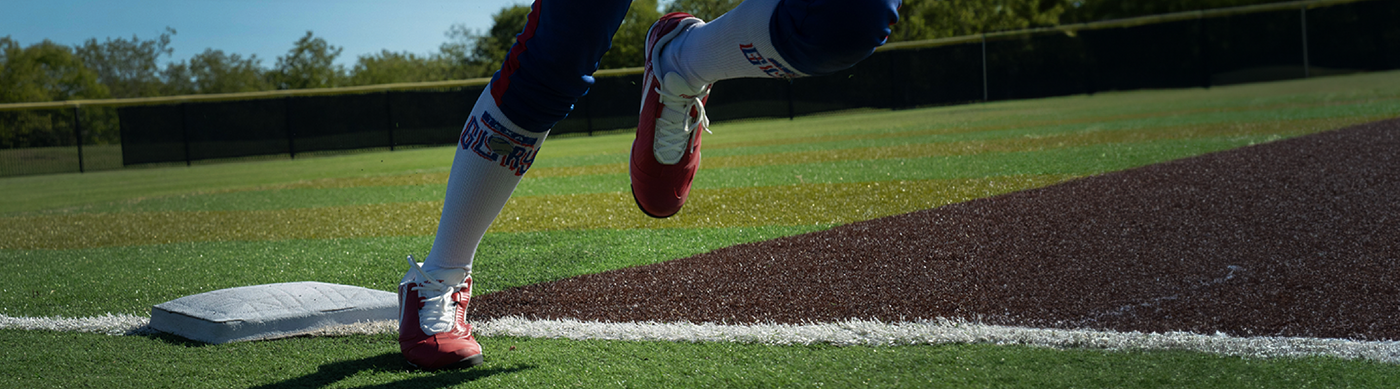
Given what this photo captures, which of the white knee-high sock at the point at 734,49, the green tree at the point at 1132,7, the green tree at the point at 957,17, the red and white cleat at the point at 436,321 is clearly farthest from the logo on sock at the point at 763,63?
the green tree at the point at 1132,7

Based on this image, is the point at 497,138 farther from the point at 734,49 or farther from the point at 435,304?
the point at 734,49

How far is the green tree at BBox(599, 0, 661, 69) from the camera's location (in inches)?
1130

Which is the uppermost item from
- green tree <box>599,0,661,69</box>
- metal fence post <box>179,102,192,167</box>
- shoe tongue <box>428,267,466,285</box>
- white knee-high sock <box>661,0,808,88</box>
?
green tree <box>599,0,661,69</box>

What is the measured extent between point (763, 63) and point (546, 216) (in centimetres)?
338

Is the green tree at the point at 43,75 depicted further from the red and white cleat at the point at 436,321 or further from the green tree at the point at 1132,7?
the green tree at the point at 1132,7

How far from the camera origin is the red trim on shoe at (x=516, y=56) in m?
1.47

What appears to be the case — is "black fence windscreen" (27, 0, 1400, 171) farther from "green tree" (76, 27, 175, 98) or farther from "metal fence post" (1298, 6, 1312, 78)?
"green tree" (76, 27, 175, 98)

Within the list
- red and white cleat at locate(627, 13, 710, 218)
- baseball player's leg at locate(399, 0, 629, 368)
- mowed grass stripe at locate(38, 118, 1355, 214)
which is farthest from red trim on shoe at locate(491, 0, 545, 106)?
mowed grass stripe at locate(38, 118, 1355, 214)

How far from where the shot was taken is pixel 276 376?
1.57 metres

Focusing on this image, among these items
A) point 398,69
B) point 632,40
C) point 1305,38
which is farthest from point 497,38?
point 1305,38

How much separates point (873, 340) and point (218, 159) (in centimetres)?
1943

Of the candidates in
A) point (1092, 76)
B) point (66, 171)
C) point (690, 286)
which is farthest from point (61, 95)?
point (690, 286)

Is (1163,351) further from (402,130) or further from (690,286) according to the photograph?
(402,130)

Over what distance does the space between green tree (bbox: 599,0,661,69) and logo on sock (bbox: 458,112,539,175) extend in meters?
25.2
